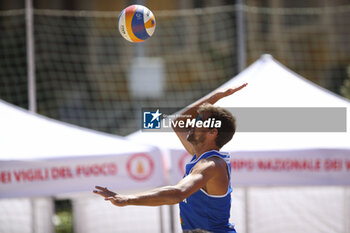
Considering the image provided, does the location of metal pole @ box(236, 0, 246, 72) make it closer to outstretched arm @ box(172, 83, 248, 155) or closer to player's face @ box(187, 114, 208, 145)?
outstretched arm @ box(172, 83, 248, 155)

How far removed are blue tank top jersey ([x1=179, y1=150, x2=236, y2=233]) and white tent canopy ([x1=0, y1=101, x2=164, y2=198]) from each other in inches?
66.4

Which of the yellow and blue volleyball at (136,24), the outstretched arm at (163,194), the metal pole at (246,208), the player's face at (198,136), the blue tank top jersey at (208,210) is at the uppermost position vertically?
the yellow and blue volleyball at (136,24)

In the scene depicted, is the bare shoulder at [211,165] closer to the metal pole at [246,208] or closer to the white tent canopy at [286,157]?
the white tent canopy at [286,157]

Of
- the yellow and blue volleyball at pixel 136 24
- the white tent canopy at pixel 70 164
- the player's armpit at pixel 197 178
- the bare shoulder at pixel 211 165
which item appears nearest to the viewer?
the player's armpit at pixel 197 178

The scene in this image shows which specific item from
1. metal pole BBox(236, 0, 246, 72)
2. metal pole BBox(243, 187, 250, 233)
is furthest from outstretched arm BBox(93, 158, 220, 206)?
metal pole BBox(236, 0, 246, 72)

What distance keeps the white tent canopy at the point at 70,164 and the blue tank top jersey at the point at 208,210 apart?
5.53 feet

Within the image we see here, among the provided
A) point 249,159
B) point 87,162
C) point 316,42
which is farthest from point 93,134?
point 316,42

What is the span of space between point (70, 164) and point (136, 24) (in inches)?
50.1

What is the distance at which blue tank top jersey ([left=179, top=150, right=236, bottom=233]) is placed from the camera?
2814mm

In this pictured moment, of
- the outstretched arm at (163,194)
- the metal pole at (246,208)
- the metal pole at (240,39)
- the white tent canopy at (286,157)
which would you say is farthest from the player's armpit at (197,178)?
the metal pole at (240,39)

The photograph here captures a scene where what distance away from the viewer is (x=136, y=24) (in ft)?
14.0

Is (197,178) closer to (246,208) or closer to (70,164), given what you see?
(70,164)

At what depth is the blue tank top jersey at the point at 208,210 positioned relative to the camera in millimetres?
2814

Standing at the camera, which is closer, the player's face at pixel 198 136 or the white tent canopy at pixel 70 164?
the player's face at pixel 198 136
